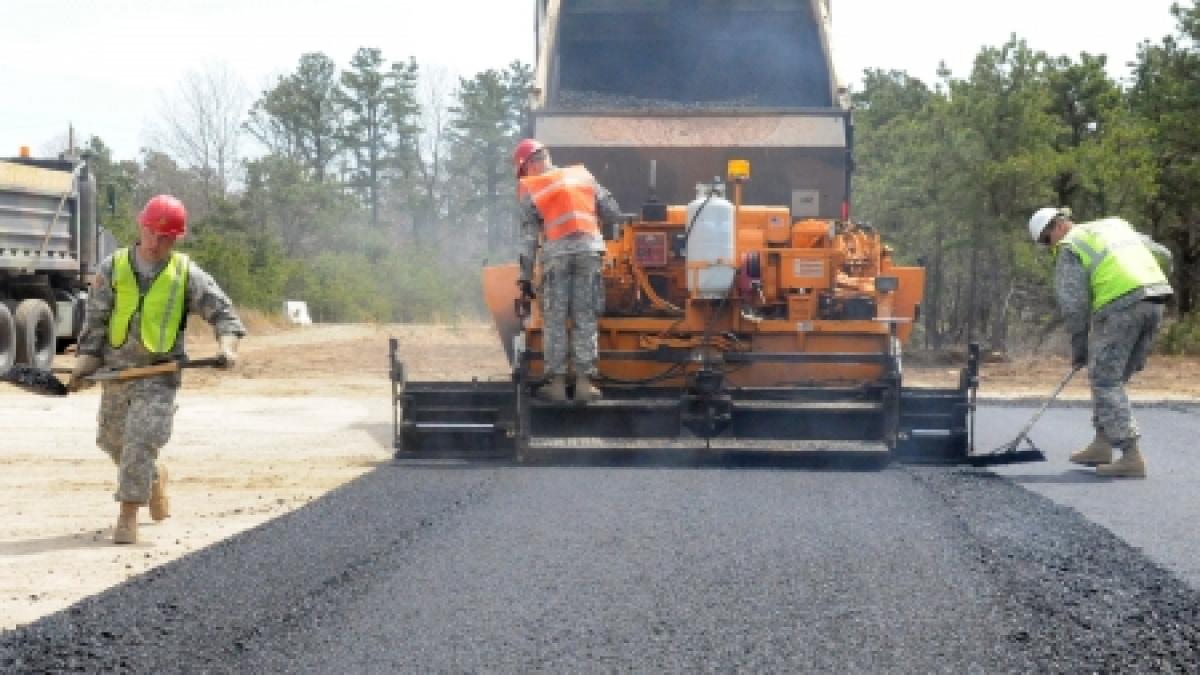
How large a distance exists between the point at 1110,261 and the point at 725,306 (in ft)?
6.99

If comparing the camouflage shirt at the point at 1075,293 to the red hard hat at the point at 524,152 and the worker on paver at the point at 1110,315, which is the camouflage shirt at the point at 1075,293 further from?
the red hard hat at the point at 524,152

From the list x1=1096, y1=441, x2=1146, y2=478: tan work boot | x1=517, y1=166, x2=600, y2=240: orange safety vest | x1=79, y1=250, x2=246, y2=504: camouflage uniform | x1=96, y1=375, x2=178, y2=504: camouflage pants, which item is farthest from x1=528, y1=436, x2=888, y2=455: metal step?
x1=96, y1=375, x2=178, y2=504: camouflage pants

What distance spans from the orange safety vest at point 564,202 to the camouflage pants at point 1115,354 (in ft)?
9.27

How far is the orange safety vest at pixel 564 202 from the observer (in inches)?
340

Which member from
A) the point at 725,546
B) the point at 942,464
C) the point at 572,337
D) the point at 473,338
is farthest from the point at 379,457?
the point at 473,338

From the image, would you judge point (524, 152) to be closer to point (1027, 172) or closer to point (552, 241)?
point (552, 241)

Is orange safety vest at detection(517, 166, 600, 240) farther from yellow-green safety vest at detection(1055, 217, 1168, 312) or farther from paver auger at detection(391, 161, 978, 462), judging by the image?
yellow-green safety vest at detection(1055, 217, 1168, 312)

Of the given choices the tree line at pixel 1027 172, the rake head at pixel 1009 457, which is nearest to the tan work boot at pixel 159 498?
the rake head at pixel 1009 457

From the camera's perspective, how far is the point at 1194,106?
1133 inches

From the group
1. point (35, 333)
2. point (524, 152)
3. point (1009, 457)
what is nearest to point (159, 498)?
point (524, 152)

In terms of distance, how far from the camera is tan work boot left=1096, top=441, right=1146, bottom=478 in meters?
8.59

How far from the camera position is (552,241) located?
8672 millimetres

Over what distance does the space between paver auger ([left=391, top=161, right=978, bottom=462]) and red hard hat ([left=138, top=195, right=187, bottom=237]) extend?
2.42 meters

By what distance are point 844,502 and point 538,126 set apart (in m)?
3.73
